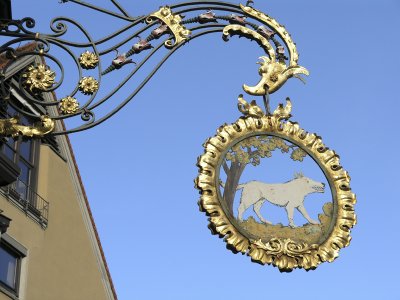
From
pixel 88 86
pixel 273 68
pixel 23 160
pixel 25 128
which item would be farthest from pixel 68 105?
pixel 23 160

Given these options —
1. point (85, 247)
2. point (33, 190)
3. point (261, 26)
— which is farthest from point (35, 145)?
point (261, 26)

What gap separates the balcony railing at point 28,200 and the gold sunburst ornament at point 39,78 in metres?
10.4

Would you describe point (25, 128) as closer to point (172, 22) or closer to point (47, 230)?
point (172, 22)

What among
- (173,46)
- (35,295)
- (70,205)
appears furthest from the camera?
(70,205)

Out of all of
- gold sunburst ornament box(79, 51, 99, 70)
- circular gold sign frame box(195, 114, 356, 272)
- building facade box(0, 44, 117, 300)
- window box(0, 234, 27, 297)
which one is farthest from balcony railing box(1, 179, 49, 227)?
circular gold sign frame box(195, 114, 356, 272)

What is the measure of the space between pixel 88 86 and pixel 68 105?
0.27m

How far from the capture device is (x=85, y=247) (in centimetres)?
2184

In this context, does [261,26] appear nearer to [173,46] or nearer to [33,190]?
[173,46]

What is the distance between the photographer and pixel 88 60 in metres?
8.28

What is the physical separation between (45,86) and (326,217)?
2825mm

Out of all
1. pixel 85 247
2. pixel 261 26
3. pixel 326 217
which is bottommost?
pixel 326 217

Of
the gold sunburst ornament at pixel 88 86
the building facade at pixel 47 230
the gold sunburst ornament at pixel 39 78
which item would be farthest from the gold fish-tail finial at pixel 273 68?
the building facade at pixel 47 230

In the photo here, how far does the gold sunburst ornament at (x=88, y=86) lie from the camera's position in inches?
320

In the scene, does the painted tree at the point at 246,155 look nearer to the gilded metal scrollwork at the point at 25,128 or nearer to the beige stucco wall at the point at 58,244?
the gilded metal scrollwork at the point at 25,128
